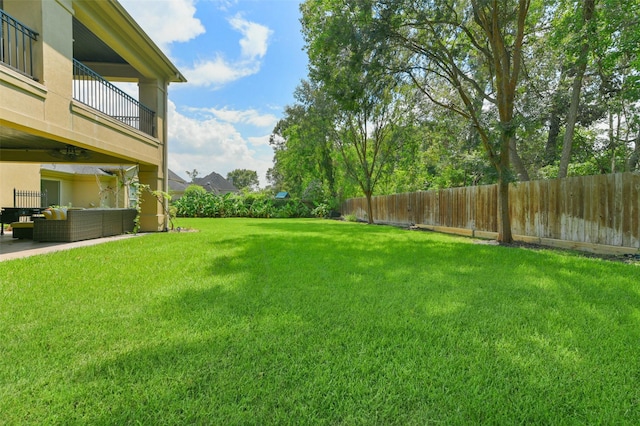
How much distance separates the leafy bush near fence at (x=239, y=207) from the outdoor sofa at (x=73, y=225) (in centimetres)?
1422

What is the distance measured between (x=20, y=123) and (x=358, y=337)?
616 cm

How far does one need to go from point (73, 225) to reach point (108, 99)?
3.34 metres

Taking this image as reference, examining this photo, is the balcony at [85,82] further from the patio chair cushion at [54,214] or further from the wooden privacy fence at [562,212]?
the wooden privacy fence at [562,212]

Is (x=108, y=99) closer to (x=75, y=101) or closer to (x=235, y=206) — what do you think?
(x=75, y=101)

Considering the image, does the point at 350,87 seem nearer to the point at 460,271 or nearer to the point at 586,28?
the point at 586,28

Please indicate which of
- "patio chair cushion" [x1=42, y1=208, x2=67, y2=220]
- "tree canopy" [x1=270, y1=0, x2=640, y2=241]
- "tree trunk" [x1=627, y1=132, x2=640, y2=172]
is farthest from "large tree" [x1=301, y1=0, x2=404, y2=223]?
"tree trunk" [x1=627, y1=132, x2=640, y2=172]

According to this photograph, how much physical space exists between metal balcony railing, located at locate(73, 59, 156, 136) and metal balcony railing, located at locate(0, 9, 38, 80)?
0.99 metres

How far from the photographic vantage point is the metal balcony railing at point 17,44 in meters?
4.96

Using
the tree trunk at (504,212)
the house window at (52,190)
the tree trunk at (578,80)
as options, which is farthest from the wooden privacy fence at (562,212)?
the house window at (52,190)

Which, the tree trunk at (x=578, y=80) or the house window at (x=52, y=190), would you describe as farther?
the house window at (x=52, y=190)

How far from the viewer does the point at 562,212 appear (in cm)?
720

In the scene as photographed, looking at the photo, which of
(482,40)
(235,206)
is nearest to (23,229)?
(482,40)

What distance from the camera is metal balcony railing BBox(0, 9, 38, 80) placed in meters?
4.96

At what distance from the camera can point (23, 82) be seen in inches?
192
